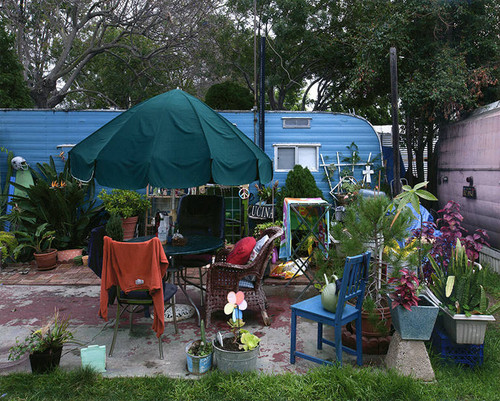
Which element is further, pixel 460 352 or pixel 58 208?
pixel 58 208

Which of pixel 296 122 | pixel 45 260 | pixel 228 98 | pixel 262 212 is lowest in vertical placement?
pixel 45 260

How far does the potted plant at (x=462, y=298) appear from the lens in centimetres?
320

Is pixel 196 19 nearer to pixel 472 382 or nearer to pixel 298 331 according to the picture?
pixel 298 331

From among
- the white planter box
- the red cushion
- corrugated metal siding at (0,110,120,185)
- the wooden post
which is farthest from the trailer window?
the white planter box

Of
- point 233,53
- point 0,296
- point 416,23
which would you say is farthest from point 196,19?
point 0,296

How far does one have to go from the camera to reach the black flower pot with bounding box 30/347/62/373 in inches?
126

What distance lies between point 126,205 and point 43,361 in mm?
4372

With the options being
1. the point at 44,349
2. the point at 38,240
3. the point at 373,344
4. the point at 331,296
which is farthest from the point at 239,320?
the point at 38,240

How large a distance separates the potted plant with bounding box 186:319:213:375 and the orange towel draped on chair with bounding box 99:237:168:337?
0.36m

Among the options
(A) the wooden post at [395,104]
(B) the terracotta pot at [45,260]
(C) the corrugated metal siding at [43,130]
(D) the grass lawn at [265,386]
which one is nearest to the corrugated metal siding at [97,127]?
(C) the corrugated metal siding at [43,130]

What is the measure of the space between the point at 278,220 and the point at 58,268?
3.85 m

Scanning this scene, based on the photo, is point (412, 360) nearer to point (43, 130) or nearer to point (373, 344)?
point (373, 344)

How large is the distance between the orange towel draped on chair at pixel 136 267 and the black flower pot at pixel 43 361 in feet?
1.99

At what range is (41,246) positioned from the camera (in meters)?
6.94
